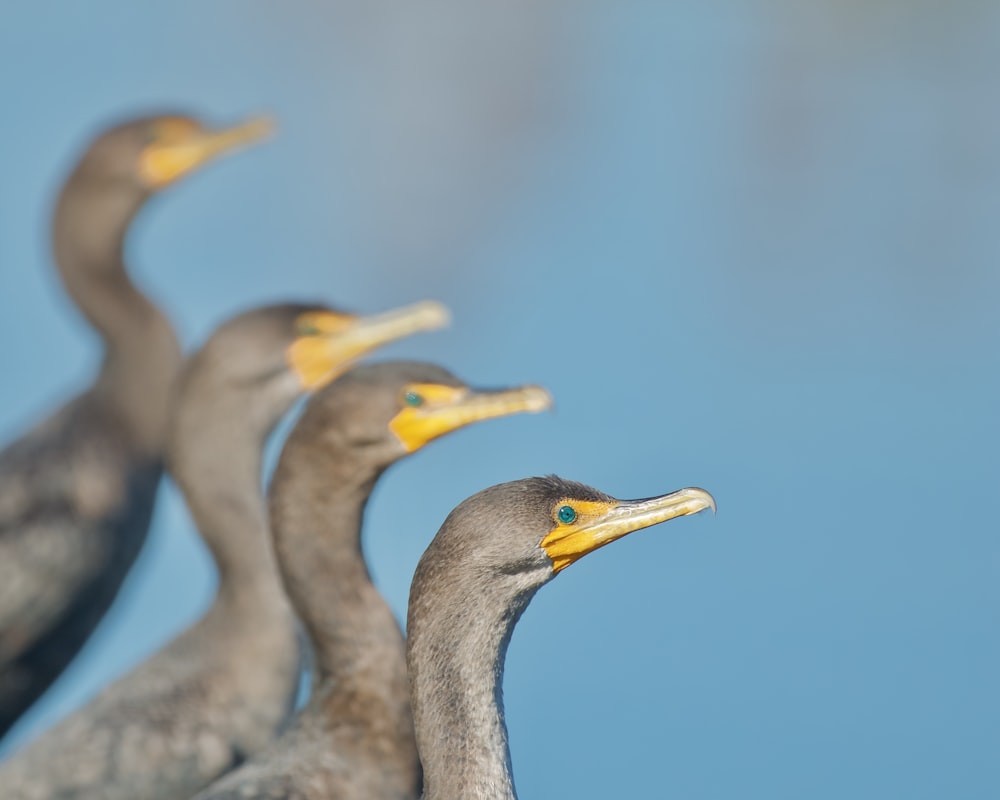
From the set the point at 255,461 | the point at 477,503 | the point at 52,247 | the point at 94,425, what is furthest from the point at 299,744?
the point at 52,247

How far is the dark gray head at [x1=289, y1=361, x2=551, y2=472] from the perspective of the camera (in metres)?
3.84

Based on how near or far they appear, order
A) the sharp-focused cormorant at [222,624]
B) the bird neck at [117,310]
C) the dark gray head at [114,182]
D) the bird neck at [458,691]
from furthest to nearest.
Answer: the dark gray head at [114,182] → the bird neck at [117,310] → the sharp-focused cormorant at [222,624] → the bird neck at [458,691]

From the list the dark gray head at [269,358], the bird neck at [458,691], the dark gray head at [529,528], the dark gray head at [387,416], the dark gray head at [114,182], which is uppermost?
the dark gray head at [114,182]

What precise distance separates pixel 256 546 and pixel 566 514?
6.04 feet

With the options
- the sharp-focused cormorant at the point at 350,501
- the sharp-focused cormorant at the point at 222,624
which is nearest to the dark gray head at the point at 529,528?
the sharp-focused cormorant at the point at 350,501

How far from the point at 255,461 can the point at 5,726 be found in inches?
50.3

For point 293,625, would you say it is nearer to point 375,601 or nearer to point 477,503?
point 375,601

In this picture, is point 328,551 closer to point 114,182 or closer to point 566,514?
point 566,514

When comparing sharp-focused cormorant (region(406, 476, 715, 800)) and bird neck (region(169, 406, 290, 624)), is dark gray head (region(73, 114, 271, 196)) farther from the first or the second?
sharp-focused cormorant (region(406, 476, 715, 800))

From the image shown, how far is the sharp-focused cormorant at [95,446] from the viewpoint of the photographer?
5.31 meters

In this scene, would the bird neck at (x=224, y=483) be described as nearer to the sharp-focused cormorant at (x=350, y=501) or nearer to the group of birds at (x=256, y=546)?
the group of birds at (x=256, y=546)

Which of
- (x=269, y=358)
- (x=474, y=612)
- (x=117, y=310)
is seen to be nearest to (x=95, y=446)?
(x=117, y=310)

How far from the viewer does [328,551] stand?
12.6ft

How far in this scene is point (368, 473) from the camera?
3.86 metres
